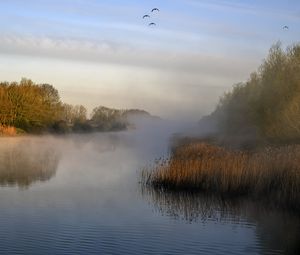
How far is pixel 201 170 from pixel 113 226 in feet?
20.7

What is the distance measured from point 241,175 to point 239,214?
7.47 feet

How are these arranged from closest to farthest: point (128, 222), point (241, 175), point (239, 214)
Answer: point (128, 222) → point (239, 214) → point (241, 175)

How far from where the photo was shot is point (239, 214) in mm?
17328

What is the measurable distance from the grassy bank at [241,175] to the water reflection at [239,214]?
0.51 m

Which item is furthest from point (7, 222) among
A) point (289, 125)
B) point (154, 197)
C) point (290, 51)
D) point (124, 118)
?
point (124, 118)

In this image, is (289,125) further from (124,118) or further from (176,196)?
(124,118)

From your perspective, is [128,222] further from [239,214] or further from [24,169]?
[24,169]

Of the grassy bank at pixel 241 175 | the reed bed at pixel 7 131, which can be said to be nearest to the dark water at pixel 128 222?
the grassy bank at pixel 241 175

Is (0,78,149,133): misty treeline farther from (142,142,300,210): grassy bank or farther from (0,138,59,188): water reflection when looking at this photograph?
(142,142,300,210): grassy bank

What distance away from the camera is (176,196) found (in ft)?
64.9

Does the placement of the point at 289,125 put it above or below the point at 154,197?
above

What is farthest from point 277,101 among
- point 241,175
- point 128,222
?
point 128,222

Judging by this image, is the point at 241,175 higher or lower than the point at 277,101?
lower

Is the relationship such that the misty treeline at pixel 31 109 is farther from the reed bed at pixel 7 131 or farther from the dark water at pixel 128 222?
the dark water at pixel 128 222
